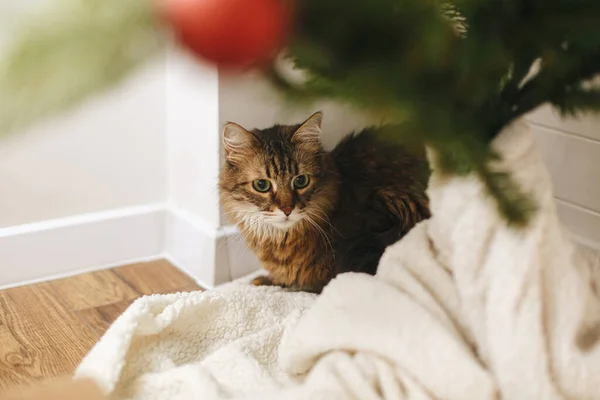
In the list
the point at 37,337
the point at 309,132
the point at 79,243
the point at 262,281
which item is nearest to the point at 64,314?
the point at 37,337

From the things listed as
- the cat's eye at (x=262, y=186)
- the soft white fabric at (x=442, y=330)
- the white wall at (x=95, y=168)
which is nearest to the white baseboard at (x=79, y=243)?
the white wall at (x=95, y=168)

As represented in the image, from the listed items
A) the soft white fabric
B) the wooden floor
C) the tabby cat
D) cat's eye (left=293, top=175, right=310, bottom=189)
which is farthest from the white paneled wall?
the wooden floor

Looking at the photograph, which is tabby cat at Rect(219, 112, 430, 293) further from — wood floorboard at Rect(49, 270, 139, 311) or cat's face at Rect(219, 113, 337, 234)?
wood floorboard at Rect(49, 270, 139, 311)

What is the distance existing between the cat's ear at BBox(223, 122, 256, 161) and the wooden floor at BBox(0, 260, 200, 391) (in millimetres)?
440

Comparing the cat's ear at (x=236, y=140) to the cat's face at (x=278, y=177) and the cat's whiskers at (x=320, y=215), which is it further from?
the cat's whiskers at (x=320, y=215)

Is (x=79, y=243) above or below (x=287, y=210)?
below

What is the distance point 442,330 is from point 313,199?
67 centimetres

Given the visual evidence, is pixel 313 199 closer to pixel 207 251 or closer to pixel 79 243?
pixel 207 251

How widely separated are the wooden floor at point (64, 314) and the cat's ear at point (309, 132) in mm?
533

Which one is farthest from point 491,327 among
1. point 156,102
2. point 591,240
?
point 156,102

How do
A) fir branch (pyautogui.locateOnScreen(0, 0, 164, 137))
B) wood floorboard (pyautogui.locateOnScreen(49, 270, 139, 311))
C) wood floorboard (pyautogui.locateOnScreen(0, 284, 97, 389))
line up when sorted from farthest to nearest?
Answer: wood floorboard (pyautogui.locateOnScreen(49, 270, 139, 311)) → wood floorboard (pyautogui.locateOnScreen(0, 284, 97, 389)) → fir branch (pyautogui.locateOnScreen(0, 0, 164, 137))

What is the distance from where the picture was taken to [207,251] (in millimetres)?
1897

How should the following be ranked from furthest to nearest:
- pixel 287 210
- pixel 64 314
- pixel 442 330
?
pixel 64 314, pixel 287 210, pixel 442 330

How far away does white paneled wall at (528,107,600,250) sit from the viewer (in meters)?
1.71
